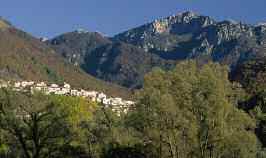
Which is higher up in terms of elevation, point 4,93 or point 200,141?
point 4,93

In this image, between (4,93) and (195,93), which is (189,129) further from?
(4,93)

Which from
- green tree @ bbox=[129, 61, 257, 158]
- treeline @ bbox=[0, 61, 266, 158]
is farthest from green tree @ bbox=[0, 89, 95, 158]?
green tree @ bbox=[129, 61, 257, 158]

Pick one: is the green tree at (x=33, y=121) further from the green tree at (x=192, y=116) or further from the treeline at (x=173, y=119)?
the green tree at (x=192, y=116)

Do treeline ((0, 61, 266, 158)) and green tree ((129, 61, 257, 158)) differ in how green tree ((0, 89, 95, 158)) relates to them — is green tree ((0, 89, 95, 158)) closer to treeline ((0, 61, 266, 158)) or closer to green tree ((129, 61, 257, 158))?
treeline ((0, 61, 266, 158))

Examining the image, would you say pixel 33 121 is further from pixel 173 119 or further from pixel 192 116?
pixel 192 116

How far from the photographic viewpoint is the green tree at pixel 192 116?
45938 millimetres

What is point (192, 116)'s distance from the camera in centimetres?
4669

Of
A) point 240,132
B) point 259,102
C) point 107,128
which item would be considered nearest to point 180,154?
point 240,132

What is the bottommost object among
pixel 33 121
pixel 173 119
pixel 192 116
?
pixel 33 121

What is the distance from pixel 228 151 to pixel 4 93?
789 inches

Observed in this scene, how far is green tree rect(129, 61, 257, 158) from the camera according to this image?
45938 mm

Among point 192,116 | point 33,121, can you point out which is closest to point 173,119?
point 192,116

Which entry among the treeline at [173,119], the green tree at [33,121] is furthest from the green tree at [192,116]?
the green tree at [33,121]

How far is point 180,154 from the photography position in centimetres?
4866
